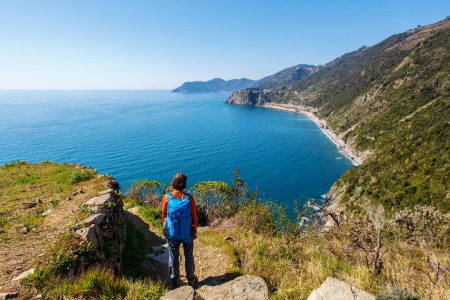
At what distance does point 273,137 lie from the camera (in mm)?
157375

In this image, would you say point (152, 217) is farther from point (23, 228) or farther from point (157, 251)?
point (23, 228)

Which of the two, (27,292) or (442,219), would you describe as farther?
(442,219)

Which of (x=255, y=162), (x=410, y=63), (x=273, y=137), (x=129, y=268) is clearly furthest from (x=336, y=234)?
(x=410, y=63)

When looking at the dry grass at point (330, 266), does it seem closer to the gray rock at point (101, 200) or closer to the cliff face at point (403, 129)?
the gray rock at point (101, 200)

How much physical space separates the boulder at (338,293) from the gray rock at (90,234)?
5.49 m

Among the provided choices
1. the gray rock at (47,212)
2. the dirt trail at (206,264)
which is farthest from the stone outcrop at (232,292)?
the gray rock at (47,212)

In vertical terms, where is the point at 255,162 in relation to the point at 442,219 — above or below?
below

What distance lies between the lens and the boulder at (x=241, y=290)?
587 cm

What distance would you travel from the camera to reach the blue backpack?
6797 millimetres

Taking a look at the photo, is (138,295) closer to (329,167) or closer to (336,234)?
(336,234)

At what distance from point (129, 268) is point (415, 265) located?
319 inches

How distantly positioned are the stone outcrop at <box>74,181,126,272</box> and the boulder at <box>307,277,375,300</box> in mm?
5031

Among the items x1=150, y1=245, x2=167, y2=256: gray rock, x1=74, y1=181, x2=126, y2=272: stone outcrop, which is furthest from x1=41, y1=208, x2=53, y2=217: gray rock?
x1=150, y1=245, x2=167, y2=256: gray rock

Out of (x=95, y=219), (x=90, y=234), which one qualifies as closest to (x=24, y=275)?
(x=90, y=234)
